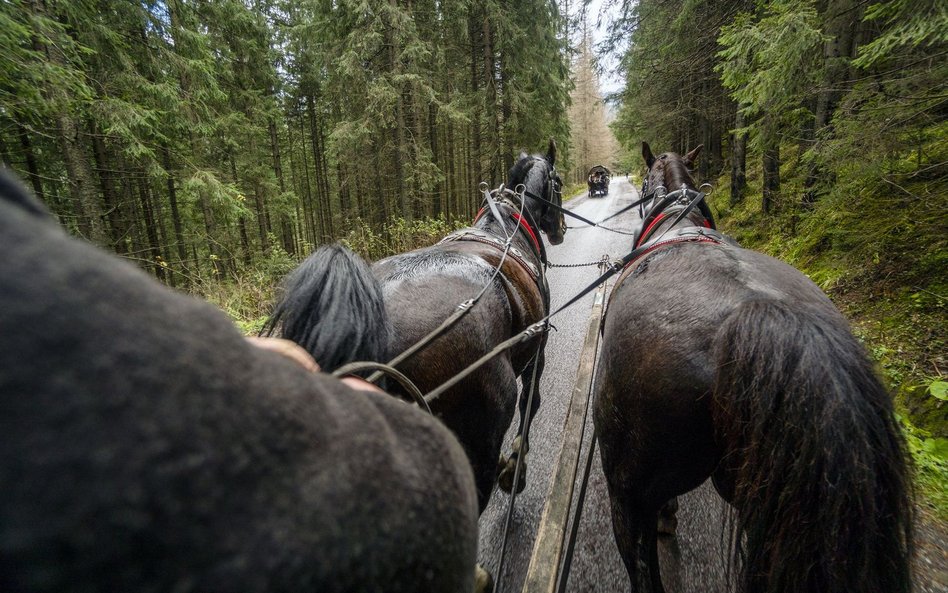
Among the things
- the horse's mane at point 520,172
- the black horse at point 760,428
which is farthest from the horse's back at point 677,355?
the horse's mane at point 520,172

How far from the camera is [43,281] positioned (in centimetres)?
30

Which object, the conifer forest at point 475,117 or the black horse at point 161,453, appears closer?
the black horse at point 161,453

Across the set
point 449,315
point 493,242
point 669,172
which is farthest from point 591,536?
point 669,172

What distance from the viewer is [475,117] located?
1227 cm

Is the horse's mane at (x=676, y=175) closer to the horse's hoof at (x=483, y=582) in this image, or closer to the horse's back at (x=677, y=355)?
the horse's back at (x=677, y=355)

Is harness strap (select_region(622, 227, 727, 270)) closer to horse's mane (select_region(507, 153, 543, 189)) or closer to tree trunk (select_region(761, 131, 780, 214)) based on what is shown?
horse's mane (select_region(507, 153, 543, 189))

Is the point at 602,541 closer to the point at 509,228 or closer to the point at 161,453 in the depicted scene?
the point at 509,228

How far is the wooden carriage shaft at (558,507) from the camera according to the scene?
164 cm

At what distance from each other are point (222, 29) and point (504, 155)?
8.74m

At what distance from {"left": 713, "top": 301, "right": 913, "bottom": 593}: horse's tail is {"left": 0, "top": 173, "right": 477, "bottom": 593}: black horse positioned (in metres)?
1.30

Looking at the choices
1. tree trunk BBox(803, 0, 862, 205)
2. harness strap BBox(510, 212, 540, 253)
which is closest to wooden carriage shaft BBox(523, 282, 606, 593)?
harness strap BBox(510, 212, 540, 253)

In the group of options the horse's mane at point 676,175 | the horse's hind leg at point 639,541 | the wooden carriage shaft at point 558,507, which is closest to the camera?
the wooden carriage shaft at point 558,507

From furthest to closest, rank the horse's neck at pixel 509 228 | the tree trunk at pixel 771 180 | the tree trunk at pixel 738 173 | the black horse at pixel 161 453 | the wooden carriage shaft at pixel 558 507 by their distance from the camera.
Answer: the tree trunk at pixel 738 173 → the tree trunk at pixel 771 180 → the horse's neck at pixel 509 228 → the wooden carriage shaft at pixel 558 507 → the black horse at pixel 161 453

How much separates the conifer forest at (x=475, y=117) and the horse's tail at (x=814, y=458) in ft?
6.31
